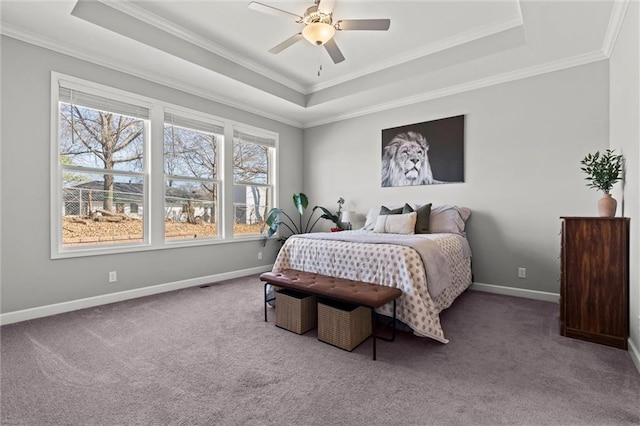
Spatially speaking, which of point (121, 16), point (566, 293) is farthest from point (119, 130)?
point (566, 293)

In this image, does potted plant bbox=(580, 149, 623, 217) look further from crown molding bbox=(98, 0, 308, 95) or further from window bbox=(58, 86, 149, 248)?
window bbox=(58, 86, 149, 248)

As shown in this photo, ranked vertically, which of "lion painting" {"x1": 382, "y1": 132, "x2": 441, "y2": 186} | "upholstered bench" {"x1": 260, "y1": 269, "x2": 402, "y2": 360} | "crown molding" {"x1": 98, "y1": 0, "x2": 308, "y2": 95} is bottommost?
"upholstered bench" {"x1": 260, "y1": 269, "x2": 402, "y2": 360}

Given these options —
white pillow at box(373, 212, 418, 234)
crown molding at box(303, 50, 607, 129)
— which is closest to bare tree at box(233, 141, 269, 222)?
crown molding at box(303, 50, 607, 129)

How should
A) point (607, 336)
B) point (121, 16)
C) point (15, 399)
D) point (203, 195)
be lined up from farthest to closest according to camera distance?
point (203, 195)
point (121, 16)
point (607, 336)
point (15, 399)

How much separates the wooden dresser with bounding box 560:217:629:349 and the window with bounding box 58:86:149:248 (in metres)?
4.44

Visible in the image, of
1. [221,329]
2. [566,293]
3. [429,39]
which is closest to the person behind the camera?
[566,293]

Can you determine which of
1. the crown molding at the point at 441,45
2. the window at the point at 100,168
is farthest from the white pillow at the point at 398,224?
the window at the point at 100,168

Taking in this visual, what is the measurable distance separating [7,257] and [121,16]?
2488 millimetres

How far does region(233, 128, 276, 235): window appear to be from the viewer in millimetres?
4879

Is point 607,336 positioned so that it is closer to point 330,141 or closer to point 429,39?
point 429,39

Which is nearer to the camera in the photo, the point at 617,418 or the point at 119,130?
the point at 617,418

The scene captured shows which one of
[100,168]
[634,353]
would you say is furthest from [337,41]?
[634,353]

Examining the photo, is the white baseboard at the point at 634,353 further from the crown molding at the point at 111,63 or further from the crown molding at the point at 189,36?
the crown molding at the point at 111,63

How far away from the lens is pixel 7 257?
2.78 metres
